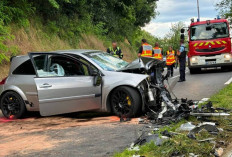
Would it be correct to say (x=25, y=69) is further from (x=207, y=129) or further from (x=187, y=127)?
(x=207, y=129)

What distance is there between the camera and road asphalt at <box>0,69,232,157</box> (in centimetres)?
444

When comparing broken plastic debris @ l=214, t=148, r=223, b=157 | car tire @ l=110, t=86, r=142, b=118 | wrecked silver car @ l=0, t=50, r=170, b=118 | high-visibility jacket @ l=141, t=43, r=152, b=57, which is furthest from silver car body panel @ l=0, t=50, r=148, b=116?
high-visibility jacket @ l=141, t=43, r=152, b=57

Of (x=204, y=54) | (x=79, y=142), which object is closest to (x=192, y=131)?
(x=79, y=142)

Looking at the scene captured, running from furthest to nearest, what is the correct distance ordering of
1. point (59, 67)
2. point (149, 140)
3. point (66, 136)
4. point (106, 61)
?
point (106, 61)
point (59, 67)
point (66, 136)
point (149, 140)

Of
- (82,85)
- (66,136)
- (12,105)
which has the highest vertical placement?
(82,85)

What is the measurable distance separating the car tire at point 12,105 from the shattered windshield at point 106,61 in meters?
1.82

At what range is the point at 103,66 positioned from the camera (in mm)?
6758

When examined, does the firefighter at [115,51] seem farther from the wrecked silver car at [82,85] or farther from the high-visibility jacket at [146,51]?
the wrecked silver car at [82,85]

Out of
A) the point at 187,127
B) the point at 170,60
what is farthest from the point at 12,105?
the point at 170,60

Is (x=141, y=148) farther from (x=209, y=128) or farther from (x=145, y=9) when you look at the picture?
(x=145, y=9)

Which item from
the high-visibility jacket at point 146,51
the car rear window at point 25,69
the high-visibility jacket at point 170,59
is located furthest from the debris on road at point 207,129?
the high-visibility jacket at point 170,59

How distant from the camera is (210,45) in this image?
15055 mm

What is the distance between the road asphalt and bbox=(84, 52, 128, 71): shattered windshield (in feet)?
3.49

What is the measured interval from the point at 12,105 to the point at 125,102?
106 inches
